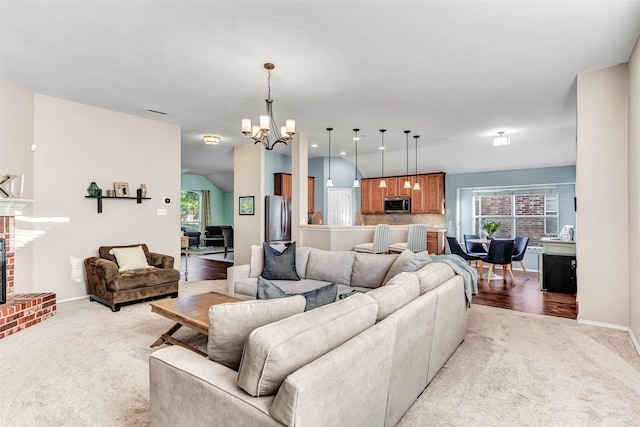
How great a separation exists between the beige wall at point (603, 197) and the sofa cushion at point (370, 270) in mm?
2208

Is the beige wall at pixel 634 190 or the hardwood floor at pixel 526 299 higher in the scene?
the beige wall at pixel 634 190

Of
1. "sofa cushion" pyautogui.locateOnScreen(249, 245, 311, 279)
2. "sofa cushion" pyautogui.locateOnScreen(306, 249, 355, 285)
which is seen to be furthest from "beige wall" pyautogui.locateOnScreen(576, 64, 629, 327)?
"sofa cushion" pyautogui.locateOnScreen(249, 245, 311, 279)

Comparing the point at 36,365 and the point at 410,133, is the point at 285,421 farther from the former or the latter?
the point at 410,133

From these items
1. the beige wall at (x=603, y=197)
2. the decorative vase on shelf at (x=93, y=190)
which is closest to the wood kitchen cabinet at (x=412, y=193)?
the beige wall at (x=603, y=197)

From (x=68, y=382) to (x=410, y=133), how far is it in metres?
5.96

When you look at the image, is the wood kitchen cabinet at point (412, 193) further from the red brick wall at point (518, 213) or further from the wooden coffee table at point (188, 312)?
the wooden coffee table at point (188, 312)

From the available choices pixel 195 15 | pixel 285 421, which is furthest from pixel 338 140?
pixel 285 421

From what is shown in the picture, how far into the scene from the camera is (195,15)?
8.77 ft

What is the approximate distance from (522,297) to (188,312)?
468 centimetres

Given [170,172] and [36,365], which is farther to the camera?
[170,172]

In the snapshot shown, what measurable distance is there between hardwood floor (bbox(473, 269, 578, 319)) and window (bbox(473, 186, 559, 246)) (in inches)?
95.3

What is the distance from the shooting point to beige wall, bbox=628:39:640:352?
10.1ft

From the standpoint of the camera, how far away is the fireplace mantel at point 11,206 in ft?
12.4

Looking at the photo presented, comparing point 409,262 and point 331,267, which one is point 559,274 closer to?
point 409,262
